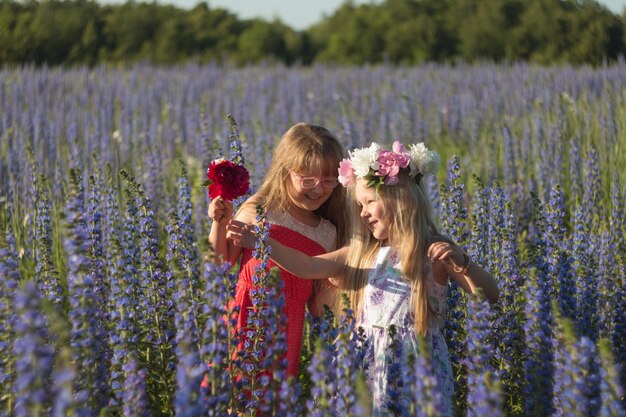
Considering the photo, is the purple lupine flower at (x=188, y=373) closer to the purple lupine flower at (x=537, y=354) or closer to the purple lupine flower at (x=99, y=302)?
the purple lupine flower at (x=99, y=302)

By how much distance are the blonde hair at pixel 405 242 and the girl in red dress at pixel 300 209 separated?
8.1 inches

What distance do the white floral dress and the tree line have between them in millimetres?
13066

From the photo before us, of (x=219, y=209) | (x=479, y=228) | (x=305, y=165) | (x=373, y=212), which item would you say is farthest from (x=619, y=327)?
(x=219, y=209)

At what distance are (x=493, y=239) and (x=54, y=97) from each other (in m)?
8.07

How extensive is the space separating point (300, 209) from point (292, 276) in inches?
15.6

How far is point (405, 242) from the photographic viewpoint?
355 cm

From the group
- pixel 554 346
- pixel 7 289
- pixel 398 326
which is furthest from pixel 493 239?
pixel 7 289

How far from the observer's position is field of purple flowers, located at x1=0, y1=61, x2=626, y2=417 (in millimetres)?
2375

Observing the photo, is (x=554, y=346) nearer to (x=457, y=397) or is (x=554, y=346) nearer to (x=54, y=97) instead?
(x=457, y=397)

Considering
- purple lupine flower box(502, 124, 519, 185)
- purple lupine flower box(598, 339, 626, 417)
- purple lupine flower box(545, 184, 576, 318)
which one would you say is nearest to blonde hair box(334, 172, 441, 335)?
purple lupine flower box(545, 184, 576, 318)

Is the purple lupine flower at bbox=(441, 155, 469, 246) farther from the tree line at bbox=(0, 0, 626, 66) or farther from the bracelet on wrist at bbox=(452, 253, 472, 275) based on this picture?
the tree line at bbox=(0, 0, 626, 66)

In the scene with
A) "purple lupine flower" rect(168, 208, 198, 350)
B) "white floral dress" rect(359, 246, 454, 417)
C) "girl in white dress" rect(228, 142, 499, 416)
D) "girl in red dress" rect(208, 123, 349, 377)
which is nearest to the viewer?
"purple lupine flower" rect(168, 208, 198, 350)

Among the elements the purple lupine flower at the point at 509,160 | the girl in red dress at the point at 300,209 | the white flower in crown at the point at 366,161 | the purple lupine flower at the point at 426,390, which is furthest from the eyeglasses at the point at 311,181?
the purple lupine flower at the point at 509,160

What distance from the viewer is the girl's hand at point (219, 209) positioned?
353cm
